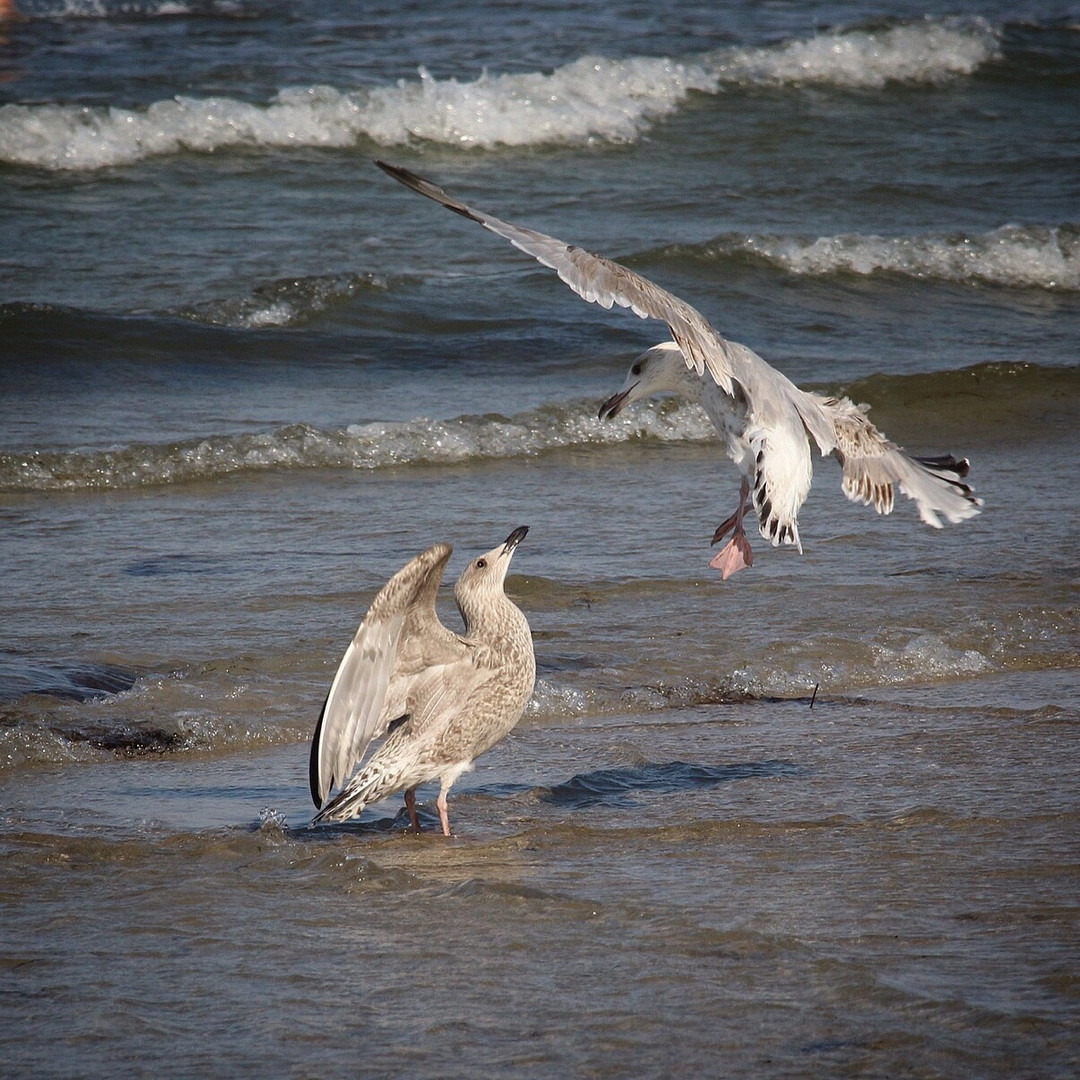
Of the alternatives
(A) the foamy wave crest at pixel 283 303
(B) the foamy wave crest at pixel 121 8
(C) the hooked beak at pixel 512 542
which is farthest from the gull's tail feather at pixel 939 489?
(B) the foamy wave crest at pixel 121 8

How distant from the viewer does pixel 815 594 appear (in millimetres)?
5961

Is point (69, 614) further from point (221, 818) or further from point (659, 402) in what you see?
point (659, 402)

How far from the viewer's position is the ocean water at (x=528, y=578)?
3.04m

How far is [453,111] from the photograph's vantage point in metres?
14.8

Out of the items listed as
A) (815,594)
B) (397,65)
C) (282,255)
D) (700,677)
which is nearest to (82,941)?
(700,677)

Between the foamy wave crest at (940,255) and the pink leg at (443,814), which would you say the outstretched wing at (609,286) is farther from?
the foamy wave crest at (940,255)

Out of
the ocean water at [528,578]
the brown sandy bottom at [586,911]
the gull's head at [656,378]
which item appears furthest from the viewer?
the gull's head at [656,378]

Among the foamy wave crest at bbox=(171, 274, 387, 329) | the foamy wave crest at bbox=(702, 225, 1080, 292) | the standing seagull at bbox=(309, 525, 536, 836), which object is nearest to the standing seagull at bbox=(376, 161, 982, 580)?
the standing seagull at bbox=(309, 525, 536, 836)

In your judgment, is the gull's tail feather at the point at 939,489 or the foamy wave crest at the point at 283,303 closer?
the gull's tail feather at the point at 939,489

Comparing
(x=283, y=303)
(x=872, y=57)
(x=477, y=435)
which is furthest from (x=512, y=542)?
(x=872, y=57)

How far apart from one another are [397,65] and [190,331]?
23.0 ft

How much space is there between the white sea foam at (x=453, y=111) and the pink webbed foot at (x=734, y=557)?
9.38 meters

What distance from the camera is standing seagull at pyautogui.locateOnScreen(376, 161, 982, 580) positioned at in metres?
4.96

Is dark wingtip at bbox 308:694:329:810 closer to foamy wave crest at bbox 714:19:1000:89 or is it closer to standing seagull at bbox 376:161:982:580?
standing seagull at bbox 376:161:982:580
